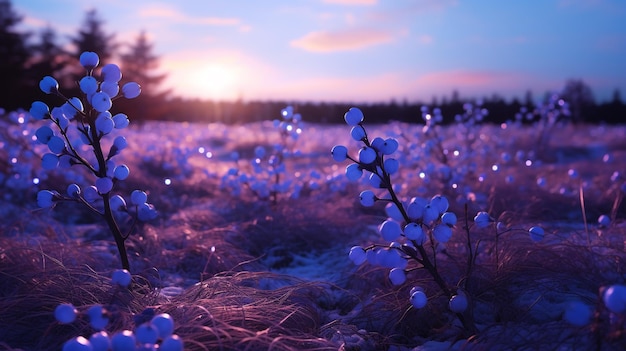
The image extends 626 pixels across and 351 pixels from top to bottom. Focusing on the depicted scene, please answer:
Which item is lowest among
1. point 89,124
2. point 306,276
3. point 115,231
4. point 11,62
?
point 306,276

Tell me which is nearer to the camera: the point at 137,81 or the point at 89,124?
the point at 89,124

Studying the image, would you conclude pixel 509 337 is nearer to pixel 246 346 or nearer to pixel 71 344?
pixel 246 346

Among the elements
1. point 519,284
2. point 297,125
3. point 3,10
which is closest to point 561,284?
point 519,284

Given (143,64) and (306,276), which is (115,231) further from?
(143,64)

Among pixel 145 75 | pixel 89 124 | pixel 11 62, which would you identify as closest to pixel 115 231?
pixel 89 124

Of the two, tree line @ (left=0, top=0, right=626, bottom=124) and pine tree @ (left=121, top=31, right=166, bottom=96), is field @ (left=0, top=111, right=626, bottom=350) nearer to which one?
tree line @ (left=0, top=0, right=626, bottom=124)

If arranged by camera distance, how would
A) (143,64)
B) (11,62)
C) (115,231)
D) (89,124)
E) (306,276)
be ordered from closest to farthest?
(89,124), (115,231), (306,276), (11,62), (143,64)

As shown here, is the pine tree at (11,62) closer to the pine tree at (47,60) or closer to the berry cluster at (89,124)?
the pine tree at (47,60)

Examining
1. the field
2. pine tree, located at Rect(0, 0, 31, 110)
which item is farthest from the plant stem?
pine tree, located at Rect(0, 0, 31, 110)
